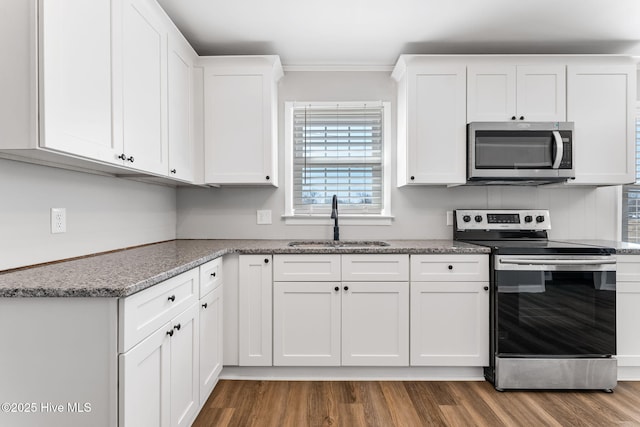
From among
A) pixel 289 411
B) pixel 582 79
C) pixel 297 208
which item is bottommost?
pixel 289 411

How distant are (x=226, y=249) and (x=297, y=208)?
0.87m

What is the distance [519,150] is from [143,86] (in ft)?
8.00

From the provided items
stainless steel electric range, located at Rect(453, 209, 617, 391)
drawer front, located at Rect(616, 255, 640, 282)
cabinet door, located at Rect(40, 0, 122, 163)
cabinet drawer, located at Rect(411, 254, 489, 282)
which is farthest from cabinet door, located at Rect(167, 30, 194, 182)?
drawer front, located at Rect(616, 255, 640, 282)

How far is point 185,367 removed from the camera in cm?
174

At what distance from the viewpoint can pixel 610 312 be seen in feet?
7.61

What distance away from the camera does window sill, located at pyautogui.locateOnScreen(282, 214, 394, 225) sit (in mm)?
3018

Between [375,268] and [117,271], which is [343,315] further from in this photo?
[117,271]

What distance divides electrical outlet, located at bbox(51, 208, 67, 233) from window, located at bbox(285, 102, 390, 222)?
64.5 inches

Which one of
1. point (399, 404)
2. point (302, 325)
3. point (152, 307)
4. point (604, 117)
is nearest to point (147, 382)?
point (152, 307)

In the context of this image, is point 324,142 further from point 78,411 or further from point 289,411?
point 78,411

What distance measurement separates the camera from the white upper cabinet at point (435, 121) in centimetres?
264

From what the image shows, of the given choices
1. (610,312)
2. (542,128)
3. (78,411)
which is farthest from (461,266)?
(78,411)

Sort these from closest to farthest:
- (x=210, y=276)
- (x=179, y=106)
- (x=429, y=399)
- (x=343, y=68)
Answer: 1. (x=210, y=276)
2. (x=429, y=399)
3. (x=179, y=106)
4. (x=343, y=68)

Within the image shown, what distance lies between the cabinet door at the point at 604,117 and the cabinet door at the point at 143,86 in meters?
2.77
